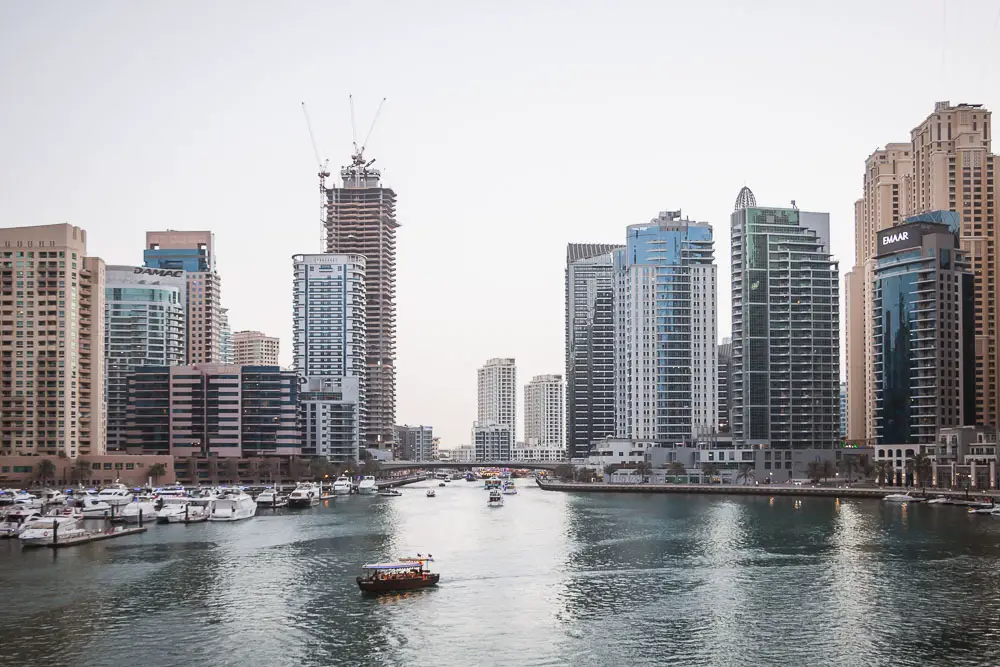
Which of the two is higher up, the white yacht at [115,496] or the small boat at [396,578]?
the small boat at [396,578]

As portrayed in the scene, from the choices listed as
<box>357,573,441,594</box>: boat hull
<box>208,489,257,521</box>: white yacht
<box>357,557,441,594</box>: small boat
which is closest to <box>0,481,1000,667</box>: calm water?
<box>357,573,441,594</box>: boat hull

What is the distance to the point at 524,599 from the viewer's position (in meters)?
86.6

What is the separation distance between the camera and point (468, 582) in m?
95.4

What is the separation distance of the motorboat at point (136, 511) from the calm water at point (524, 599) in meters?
16.8

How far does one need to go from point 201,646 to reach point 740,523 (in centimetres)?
10131

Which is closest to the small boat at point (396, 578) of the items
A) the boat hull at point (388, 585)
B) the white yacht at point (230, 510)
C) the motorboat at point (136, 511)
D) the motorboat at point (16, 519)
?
the boat hull at point (388, 585)

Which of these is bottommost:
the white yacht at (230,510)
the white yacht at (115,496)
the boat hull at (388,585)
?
the white yacht at (230,510)

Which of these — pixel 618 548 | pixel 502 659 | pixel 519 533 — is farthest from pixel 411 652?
pixel 519 533

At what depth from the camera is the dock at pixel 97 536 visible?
122 metres

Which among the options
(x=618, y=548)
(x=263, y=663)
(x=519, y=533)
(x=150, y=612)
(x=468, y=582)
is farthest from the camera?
(x=519, y=533)

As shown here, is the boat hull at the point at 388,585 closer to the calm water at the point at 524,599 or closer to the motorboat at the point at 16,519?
the calm water at the point at 524,599

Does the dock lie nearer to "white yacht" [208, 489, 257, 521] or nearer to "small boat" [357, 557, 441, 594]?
"white yacht" [208, 489, 257, 521]

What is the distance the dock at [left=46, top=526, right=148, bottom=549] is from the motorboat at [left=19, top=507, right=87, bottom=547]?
822 mm

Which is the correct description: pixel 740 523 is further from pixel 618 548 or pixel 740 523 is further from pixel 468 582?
pixel 468 582
